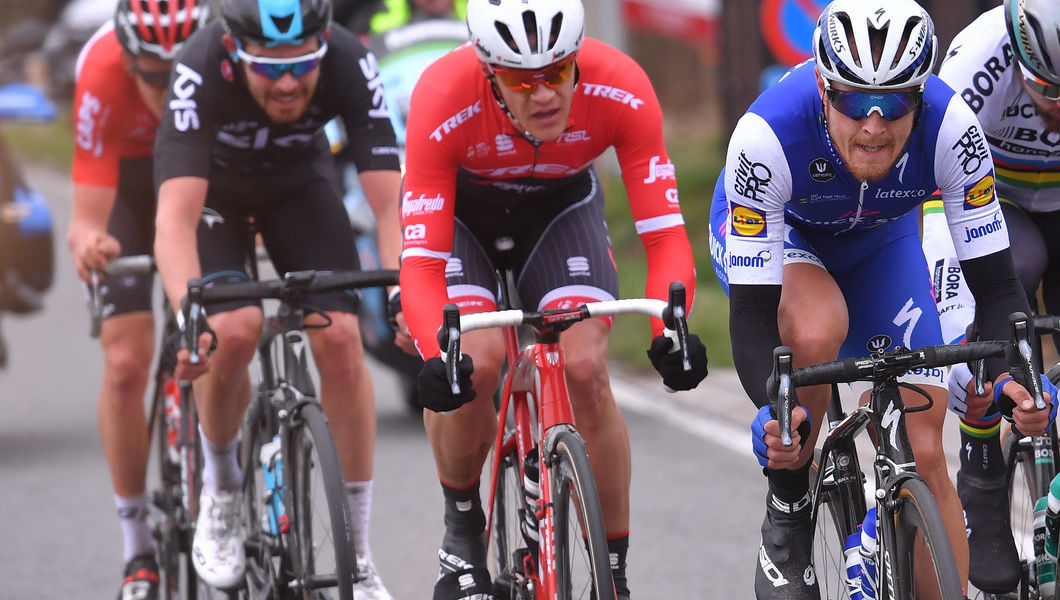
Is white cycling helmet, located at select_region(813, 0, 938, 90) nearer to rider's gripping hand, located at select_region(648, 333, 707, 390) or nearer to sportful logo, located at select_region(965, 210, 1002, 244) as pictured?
sportful logo, located at select_region(965, 210, 1002, 244)

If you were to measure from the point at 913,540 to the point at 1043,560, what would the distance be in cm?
88

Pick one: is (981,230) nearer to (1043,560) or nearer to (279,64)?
(1043,560)

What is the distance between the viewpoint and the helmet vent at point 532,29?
453 centimetres

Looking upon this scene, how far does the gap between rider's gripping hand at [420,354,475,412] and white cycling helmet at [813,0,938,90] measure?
48.4 inches

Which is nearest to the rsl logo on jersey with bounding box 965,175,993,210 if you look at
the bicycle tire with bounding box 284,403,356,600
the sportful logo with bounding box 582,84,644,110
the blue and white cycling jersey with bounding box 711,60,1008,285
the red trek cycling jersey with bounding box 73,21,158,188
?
the blue and white cycling jersey with bounding box 711,60,1008,285

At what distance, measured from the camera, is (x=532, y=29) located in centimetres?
453

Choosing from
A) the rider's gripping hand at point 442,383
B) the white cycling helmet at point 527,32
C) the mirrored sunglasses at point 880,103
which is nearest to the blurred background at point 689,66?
the white cycling helmet at point 527,32

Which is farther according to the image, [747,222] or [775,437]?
[747,222]

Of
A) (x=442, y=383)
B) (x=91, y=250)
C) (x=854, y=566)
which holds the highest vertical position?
(x=91, y=250)

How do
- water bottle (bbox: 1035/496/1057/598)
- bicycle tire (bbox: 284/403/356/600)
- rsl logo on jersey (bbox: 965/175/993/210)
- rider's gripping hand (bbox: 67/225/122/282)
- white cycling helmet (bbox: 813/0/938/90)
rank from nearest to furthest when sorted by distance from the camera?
white cycling helmet (bbox: 813/0/938/90) < rsl logo on jersey (bbox: 965/175/993/210) < water bottle (bbox: 1035/496/1057/598) < bicycle tire (bbox: 284/403/356/600) < rider's gripping hand (bbox: 67/225/122/282)

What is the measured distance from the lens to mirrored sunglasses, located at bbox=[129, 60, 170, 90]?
6.16 metres

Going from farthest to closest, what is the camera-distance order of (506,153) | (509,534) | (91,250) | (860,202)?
1. (91,250)
2. (509,534)
3. (506,153)
4. (860,202)

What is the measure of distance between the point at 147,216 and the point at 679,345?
295 cm

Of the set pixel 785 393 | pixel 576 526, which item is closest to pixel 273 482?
pixel 576 526
